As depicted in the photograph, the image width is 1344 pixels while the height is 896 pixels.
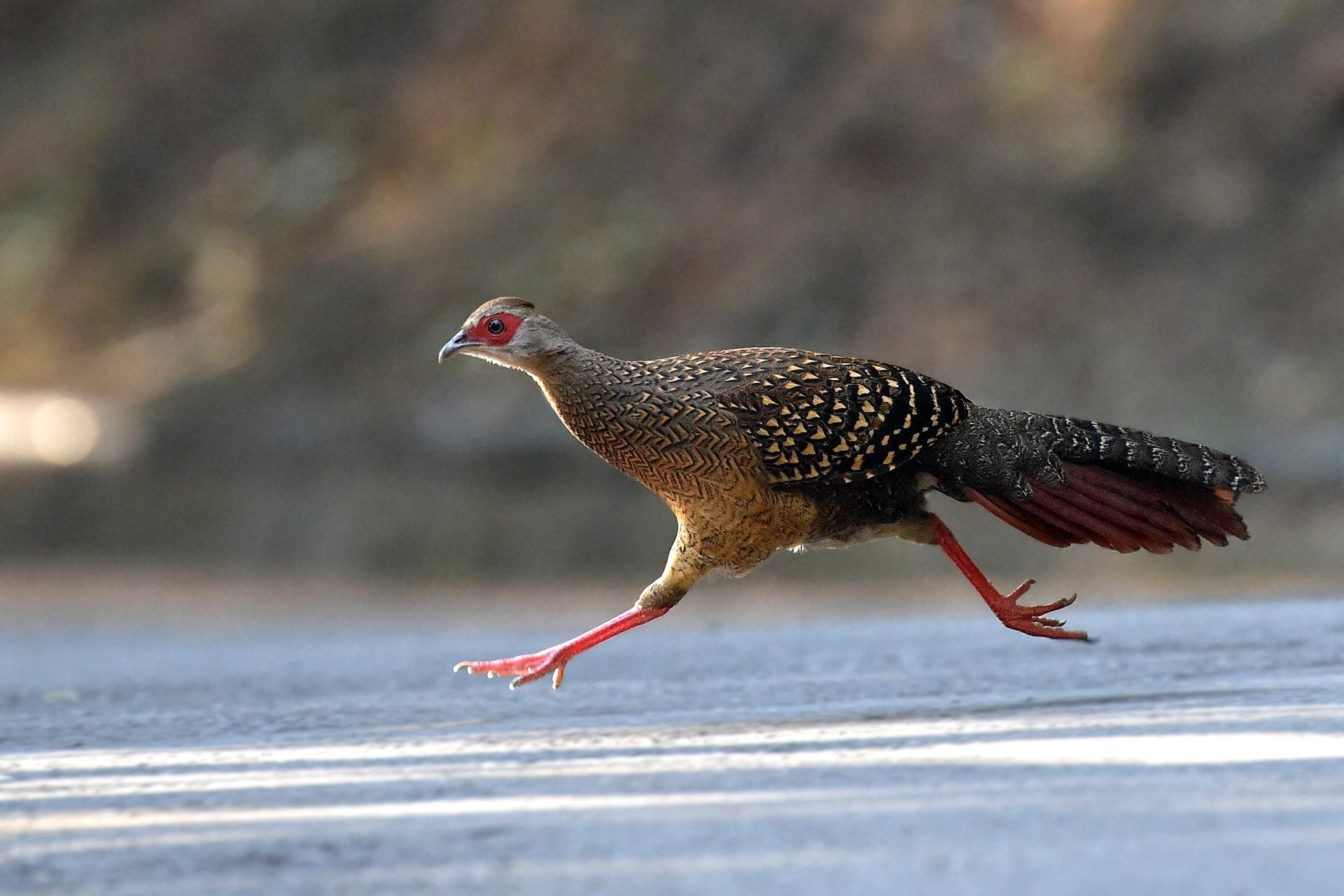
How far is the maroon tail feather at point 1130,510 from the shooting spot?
469 cm

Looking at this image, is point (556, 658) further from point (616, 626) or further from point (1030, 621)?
point (1030, 621)

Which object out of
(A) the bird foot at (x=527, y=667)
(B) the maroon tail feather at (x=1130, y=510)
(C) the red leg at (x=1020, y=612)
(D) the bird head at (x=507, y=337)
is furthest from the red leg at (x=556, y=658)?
(B) the maroon tail feather at (x=1130, y=510)

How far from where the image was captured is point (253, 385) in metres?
15.2

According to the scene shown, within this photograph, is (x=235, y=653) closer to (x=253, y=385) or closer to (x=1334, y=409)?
(x=1334, y=409)

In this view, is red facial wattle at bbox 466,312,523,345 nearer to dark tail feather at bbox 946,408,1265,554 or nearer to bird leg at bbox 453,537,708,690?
bird leg at bbox 453,537,708,690

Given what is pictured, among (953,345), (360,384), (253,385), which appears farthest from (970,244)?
(253,385)

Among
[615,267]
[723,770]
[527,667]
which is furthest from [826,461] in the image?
[615,267]

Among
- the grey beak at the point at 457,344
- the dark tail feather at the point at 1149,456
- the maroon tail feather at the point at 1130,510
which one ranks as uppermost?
the grey beak at the point at 457,344

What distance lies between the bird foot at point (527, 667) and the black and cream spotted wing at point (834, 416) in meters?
0.69

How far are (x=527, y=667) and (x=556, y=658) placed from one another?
10cm

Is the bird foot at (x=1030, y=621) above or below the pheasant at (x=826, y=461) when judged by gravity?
below

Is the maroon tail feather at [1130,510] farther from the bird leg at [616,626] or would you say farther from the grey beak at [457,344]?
the grey beak at [457,344]

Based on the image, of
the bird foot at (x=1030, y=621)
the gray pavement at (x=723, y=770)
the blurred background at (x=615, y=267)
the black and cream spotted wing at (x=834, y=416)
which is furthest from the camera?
the blurred background at (x=615, y=267)

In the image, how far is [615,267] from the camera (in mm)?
15516
